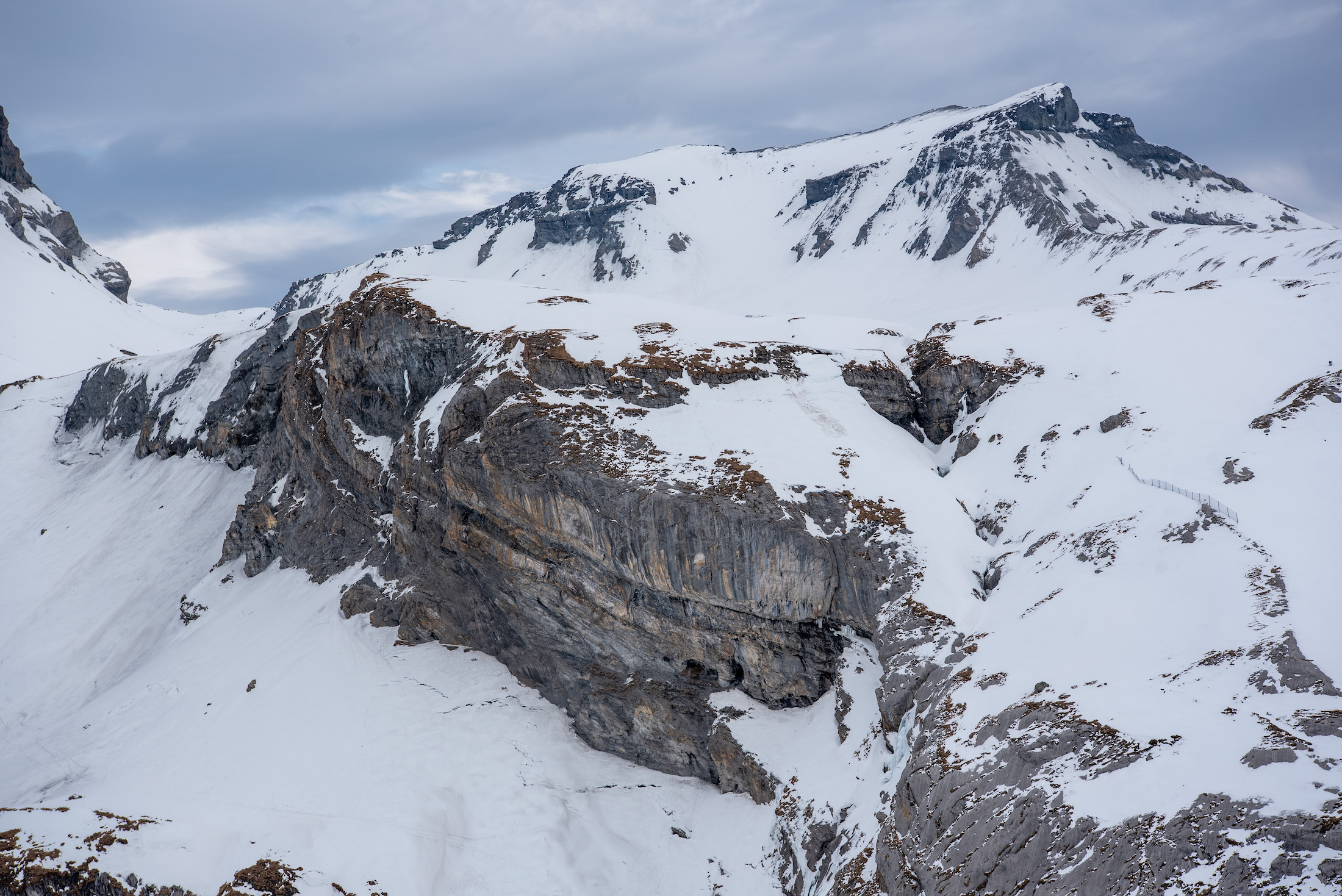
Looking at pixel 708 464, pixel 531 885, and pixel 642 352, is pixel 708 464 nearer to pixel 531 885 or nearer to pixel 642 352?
pixel 642 352

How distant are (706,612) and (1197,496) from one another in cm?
1695

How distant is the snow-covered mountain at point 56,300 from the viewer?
310 ft

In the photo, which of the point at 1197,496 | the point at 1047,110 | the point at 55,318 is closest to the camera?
the point at 1197,496

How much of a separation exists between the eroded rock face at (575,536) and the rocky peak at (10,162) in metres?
136

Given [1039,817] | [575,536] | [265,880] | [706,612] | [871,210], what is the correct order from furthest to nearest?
1. [871,210]
2. [575,536]
3. [706,612]
4. [265,880]
5. [1039,817]

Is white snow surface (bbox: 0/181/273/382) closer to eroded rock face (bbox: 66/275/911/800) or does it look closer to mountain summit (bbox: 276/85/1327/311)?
mountain summit (bbox: 276/85/1327/311)

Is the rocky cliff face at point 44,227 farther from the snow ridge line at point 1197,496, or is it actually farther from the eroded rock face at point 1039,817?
the snow ridge line at point 1197,496

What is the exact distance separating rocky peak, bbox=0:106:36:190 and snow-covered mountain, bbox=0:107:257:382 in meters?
0.13

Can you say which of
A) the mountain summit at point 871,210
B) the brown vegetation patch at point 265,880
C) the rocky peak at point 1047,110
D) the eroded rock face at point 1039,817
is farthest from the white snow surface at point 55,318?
the rocky peak at point 1047,110

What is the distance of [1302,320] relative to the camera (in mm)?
30078

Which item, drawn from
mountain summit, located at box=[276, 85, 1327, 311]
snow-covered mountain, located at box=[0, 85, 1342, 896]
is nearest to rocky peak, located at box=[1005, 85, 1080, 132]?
mountain summit, located at box=[276, 85, 1327, 311]

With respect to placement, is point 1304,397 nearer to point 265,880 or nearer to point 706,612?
point 706,612

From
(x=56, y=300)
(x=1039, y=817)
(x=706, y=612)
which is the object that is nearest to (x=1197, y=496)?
(x=1039, y=817)

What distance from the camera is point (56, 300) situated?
111125 mm
